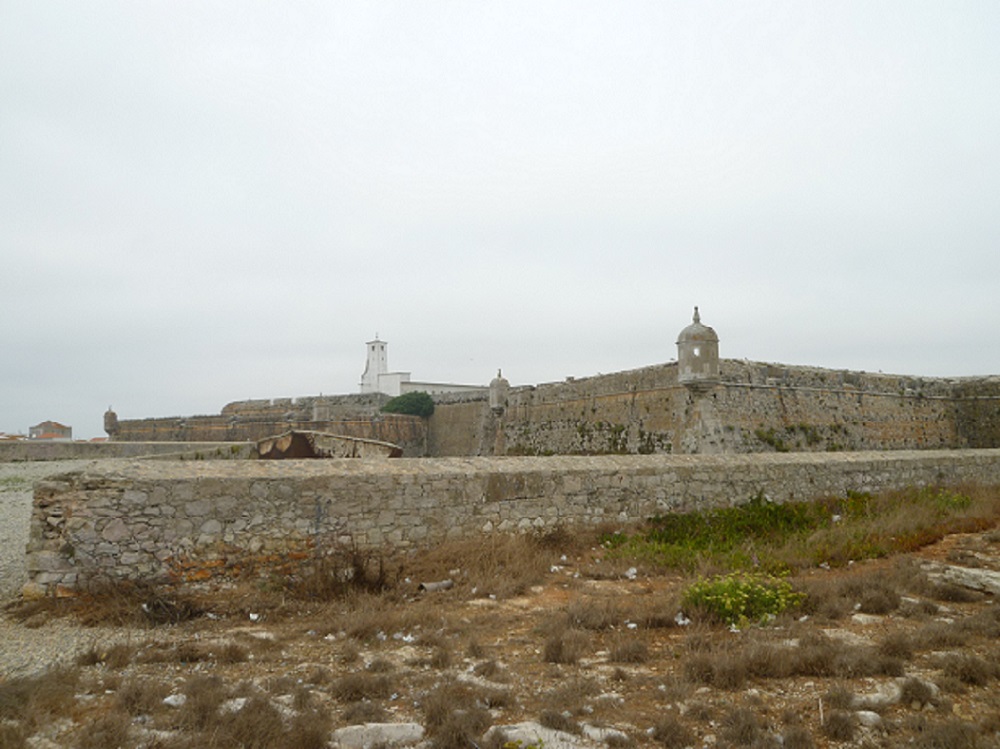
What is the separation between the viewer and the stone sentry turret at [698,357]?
51.2 ft

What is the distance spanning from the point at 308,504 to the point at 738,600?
4610 mm

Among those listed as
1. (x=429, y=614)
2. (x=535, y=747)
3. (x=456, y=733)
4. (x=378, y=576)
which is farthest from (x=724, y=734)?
(x=378, y=576)

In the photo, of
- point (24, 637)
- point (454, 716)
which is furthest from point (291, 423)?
point (454, 716)

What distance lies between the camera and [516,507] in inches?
343

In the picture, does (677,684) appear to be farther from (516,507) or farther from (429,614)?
(516,507)

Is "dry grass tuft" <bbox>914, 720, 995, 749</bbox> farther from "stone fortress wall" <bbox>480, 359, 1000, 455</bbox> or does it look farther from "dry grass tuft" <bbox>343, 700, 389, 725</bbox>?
"stone fortress wall" <bbox>480, 359, 1000, 455</bbox>

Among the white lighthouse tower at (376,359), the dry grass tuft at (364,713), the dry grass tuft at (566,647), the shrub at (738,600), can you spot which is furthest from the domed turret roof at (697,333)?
the white lighthouse tower at (376,359)

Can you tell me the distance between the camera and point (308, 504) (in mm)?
7184

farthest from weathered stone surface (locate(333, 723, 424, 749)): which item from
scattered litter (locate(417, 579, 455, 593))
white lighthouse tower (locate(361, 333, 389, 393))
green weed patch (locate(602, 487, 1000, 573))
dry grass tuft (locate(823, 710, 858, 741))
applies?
white lighthouse tower (locate(361, 333, 389, 393))

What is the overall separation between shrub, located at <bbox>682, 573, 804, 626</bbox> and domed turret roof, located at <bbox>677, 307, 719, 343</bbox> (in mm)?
9884

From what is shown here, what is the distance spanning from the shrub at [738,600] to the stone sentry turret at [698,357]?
31.2 feet

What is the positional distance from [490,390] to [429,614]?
19.8m

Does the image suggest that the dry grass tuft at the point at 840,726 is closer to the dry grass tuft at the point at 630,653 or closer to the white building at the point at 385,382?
the dry grass tuft at the point at 630,653

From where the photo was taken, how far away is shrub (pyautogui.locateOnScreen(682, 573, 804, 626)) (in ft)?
19.9
